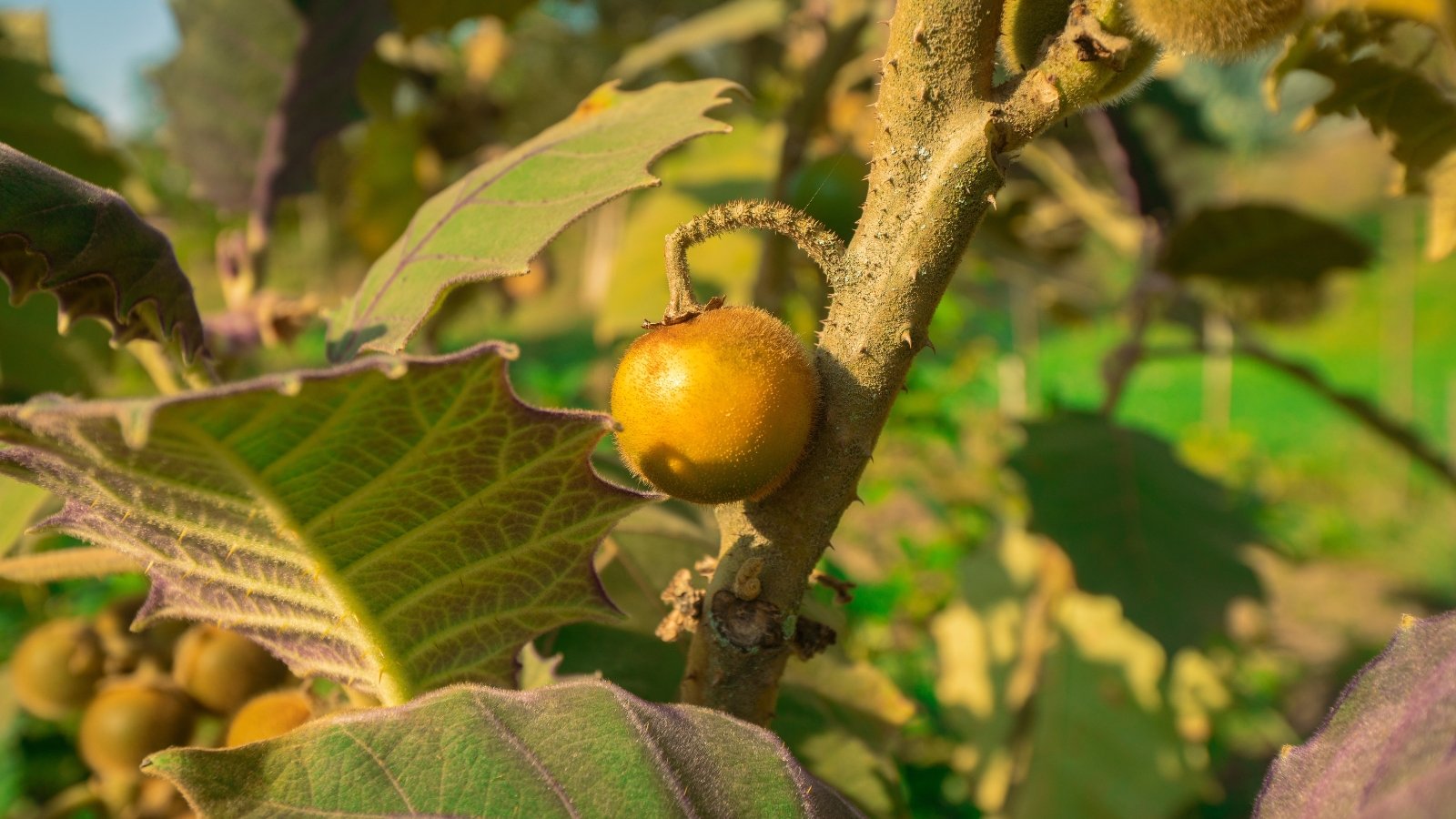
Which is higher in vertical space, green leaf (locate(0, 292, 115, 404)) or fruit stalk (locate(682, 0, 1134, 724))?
fruit stalk (locate(682, 0, 1134, 724))

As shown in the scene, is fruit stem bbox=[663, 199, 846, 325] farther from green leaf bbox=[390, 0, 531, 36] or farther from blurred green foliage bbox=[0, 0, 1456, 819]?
green leaf bbox=[390, 0, 531, 36]

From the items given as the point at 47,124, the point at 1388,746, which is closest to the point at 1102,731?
the point at 1388,746

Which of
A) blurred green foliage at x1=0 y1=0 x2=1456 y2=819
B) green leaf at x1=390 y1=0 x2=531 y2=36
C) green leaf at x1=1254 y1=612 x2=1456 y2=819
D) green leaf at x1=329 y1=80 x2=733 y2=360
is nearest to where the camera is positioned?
green leaf at x1=1254 y1=612 x2=1456 y2=819

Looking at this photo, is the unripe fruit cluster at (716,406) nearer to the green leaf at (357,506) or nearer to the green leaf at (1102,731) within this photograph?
the green leaf at (357,506)

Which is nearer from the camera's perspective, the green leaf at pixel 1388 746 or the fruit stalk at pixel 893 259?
the green leaf at pixel 1388 746

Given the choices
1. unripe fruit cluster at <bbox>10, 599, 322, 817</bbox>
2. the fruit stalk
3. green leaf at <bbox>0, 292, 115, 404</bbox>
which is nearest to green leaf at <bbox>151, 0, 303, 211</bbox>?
green leaf at <bbox>0, 292, 115, 404</bbox>

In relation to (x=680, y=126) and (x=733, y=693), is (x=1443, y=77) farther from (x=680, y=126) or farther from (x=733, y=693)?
(x=733, y=693)

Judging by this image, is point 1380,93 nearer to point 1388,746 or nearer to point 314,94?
point 1388,746

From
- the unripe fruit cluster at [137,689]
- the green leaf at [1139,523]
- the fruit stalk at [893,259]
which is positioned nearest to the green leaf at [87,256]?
the unripe fruit cluster at [137,689]
